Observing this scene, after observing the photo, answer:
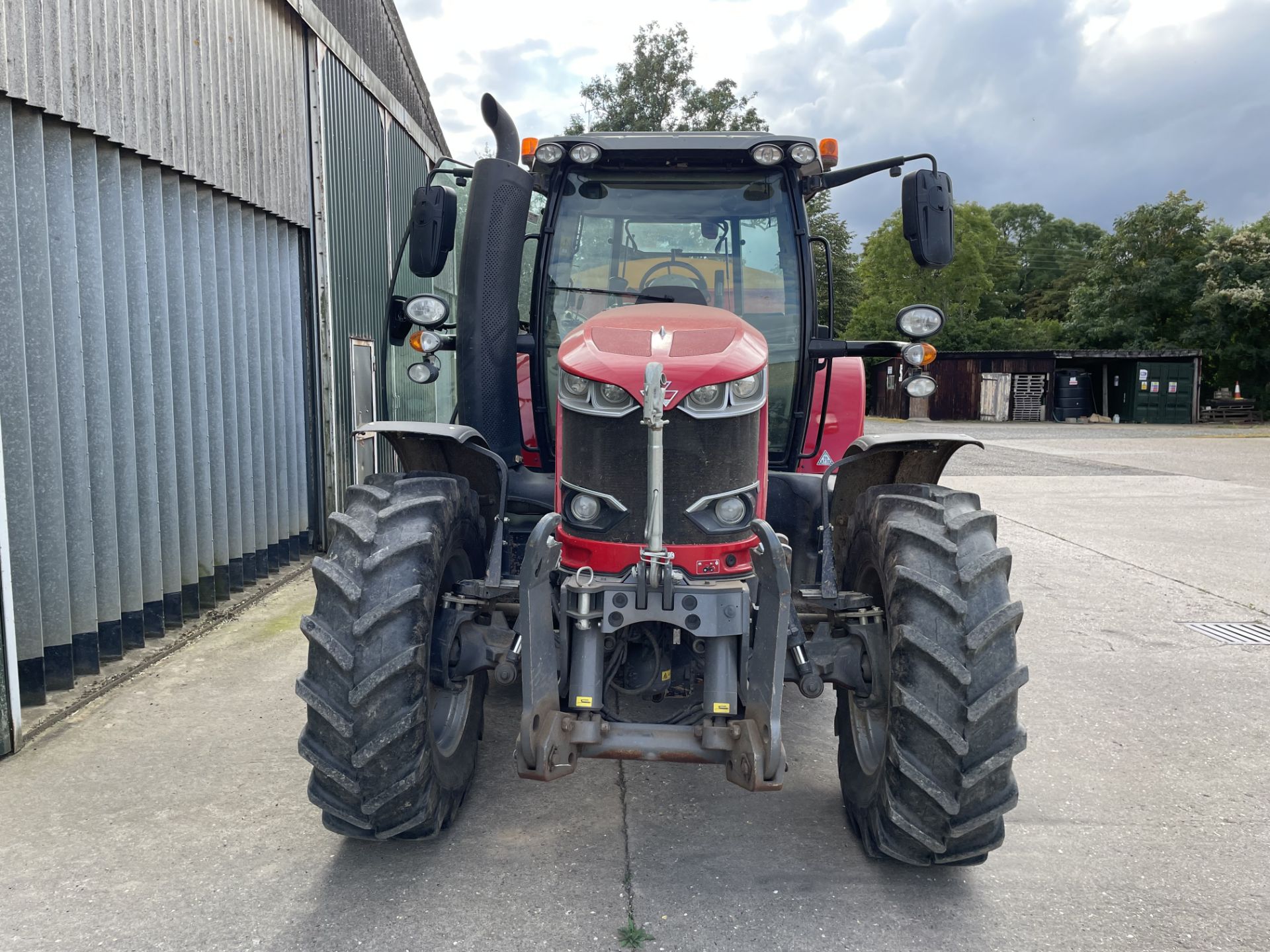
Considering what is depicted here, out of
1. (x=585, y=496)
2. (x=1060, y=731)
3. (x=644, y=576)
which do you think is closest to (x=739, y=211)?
(x=585, y=496)

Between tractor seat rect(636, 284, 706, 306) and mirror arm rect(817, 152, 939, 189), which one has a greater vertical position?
mirror arm rect(817, 152, 939, 189)

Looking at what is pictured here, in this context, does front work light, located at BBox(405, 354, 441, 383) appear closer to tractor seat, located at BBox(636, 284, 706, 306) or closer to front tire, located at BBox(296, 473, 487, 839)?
tractor seat, located at BBox(636, 284, 706, 306)

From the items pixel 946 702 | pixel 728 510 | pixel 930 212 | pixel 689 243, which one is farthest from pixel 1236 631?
pixel 728 510

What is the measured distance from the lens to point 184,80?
5.75 m

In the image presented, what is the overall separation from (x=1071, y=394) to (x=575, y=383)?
1438 inches

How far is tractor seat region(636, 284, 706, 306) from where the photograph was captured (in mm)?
3904

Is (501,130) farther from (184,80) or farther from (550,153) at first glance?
(184,80)

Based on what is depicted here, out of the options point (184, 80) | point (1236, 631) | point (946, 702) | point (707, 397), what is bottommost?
point (1236, 631)

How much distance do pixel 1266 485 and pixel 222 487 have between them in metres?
14.4

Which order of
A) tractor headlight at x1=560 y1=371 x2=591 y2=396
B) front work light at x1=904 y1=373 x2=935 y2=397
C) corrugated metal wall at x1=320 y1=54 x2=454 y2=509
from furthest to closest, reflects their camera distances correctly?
1. corrugated metal wall at x1=320 y1=54 x2=454 y2=509
2. front work light at x1=904 y1=373 x2=935 y2=397
3. tractor headlight at x1=560 y1=371 x2=591 y2=396

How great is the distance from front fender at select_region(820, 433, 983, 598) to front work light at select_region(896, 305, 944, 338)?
0.53 meters

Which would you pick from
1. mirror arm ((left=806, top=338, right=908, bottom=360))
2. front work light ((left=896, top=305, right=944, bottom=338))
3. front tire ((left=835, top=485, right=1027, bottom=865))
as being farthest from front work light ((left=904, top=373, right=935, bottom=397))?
front tire ((left=835, top=485, right=1027, bottom=865))

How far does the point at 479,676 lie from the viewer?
11.4 feet

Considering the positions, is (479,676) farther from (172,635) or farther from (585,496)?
(172,635)
